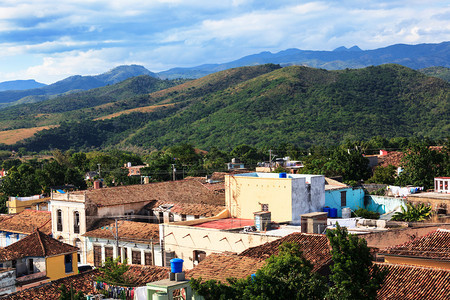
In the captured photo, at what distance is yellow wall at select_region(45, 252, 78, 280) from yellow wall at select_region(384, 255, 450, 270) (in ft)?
57.1

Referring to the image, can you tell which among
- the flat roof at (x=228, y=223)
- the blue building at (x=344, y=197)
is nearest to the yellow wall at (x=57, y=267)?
the flat roof at (x=228, y=223)

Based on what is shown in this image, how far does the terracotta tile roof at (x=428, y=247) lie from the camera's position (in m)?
19.8

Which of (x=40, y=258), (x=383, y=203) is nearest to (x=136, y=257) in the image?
(x=40, y=258)

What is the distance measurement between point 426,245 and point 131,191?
25.7m

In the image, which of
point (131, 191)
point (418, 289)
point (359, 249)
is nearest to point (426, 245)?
point (418, 289)

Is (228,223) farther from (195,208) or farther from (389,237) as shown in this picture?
(389,237)

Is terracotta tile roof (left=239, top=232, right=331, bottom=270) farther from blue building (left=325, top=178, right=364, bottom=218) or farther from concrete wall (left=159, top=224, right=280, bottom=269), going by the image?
blue building (left=325, top=178, right=364, bottom=218)

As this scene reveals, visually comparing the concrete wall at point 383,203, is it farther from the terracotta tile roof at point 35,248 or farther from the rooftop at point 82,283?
the terracotta tile roof at point 35,248

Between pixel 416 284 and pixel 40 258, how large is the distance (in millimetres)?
19839

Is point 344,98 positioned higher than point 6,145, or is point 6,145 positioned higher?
point 344,98

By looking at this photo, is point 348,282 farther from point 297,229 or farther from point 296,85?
point 296,85

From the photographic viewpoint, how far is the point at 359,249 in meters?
14.3

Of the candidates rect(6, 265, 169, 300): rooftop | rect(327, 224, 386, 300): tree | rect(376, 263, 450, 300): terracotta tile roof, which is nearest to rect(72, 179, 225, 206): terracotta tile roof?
rect(6, 265, 169, 300): rooftop

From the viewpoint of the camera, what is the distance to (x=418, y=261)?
65.9ft
